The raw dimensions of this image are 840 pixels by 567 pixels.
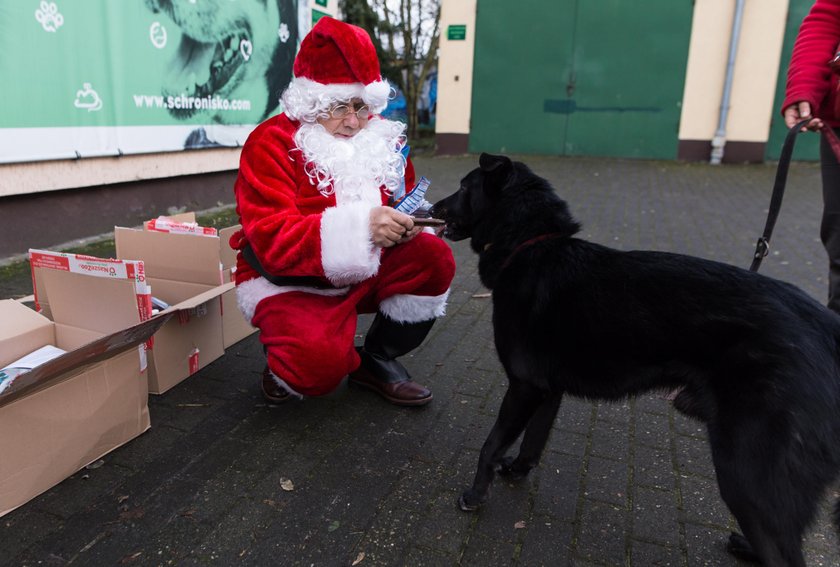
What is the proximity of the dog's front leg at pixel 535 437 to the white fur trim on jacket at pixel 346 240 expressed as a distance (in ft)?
2.99

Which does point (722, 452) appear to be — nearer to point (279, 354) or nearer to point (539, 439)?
point (539, 439)

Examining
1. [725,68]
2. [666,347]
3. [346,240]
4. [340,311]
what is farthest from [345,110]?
[725,68]

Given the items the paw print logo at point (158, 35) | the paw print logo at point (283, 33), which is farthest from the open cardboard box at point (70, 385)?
the paw print logo at point (283, 33)

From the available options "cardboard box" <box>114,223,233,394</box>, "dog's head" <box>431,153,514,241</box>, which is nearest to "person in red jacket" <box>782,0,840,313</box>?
"dog's head" <box>431,153,514,241</box>

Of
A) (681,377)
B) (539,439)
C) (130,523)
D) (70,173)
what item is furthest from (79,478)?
(70,173)

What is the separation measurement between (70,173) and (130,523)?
388 centimetres

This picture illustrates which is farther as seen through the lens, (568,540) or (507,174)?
(507,174)

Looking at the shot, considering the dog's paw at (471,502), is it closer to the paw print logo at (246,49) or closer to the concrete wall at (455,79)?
the paw print logo at (246,49)

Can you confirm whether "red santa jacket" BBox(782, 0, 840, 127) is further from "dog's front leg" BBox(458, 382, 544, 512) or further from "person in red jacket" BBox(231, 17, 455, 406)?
"dog's front leg" BBox(458, 382, 544, 512)

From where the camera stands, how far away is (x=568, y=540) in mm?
1936

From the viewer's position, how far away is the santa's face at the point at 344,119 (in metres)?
2.58

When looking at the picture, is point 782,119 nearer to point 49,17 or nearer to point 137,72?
point 137,72

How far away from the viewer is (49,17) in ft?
14.3

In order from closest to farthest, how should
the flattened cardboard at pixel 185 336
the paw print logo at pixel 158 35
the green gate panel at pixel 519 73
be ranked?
the flattened cardboard at pixel 185 336
the paw print logo at pixel 158 35
the green gate panel at pixel 519 73
